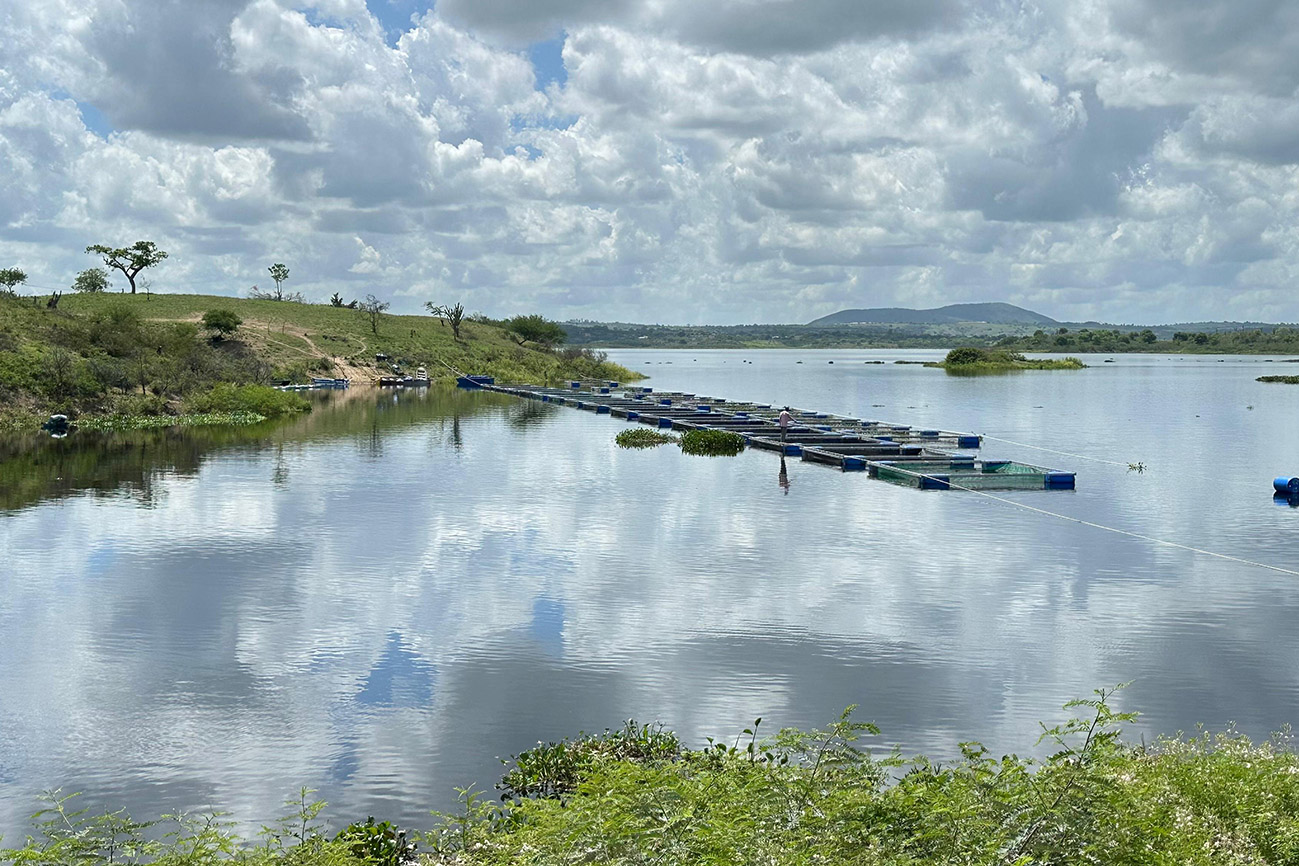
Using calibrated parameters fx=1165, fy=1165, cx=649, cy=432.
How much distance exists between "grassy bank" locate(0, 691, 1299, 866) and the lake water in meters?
1.51

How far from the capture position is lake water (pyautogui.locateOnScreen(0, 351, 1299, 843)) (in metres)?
14.8

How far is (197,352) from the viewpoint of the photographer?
92312 mm

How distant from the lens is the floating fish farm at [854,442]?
1617 inches

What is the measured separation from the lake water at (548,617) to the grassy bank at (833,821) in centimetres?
151

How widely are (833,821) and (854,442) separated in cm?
4399

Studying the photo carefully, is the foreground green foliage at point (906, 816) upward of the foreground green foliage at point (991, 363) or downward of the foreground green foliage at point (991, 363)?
downward

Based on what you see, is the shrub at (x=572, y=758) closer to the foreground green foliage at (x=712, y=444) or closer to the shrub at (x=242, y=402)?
the foreground green foliage at (x=712, y=444)

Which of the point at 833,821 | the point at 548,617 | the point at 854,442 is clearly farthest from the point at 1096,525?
the point at 833,821

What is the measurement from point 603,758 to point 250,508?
941 inches

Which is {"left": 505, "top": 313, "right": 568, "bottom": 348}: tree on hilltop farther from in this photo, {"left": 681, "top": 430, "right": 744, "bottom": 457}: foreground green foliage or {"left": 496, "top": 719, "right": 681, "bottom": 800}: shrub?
{"left": 496, "top": 719, "right": 681, "bottom": 800}: shrub

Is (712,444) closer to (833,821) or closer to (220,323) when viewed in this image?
(833,821)

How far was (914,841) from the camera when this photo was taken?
948cm

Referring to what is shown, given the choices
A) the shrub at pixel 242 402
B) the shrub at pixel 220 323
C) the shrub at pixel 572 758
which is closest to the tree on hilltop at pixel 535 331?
the shrub at pixel 220 323

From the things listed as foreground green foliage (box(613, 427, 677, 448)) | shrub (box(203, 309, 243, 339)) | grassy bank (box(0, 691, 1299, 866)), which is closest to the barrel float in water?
foreground green foliage (box(613, 427, 677, 448))
